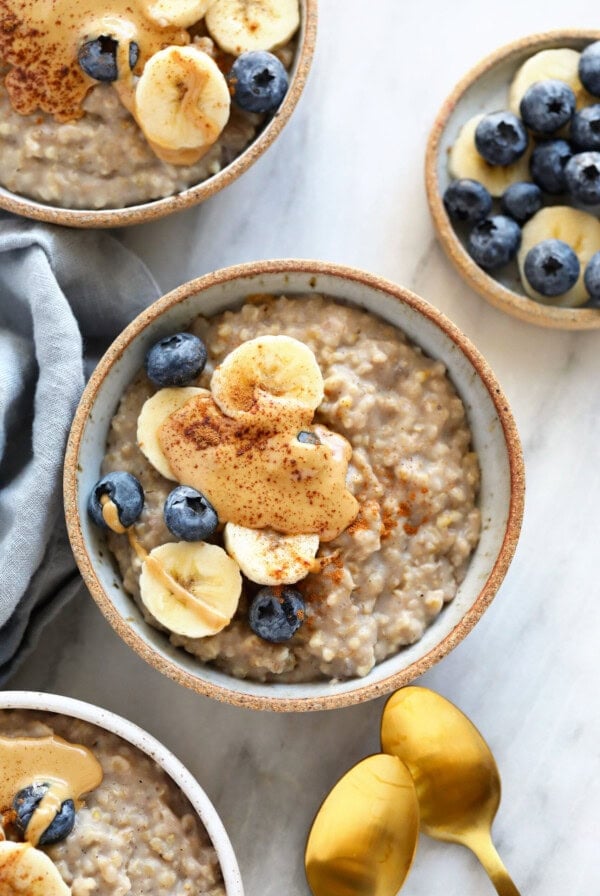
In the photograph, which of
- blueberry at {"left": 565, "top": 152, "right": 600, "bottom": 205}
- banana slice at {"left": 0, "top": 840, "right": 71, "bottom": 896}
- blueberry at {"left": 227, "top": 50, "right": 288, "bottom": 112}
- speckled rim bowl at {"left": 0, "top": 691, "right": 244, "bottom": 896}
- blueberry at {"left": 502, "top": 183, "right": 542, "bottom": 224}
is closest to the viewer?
banana slice at {"left": 0, "top": 840, "right": 71, "bottom": 896}

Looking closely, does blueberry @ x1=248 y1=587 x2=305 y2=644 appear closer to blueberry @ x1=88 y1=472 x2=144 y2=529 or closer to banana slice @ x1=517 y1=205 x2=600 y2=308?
blueberry @ x1=88 y1=472 x2=144 y2=529

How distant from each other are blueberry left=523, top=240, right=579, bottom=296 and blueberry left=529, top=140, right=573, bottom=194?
0.55 feet

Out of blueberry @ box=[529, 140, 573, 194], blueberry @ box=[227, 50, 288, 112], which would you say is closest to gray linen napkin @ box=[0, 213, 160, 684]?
blueberry @ box=[227, 50, 288, 112]

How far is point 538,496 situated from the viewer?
2680mm

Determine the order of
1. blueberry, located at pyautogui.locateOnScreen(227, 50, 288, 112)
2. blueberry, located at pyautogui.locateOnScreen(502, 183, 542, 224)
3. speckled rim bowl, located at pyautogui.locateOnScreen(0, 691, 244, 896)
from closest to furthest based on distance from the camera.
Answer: speckled rim bowl, located at pyautogui.locateOnScreen(0, 691, 244, 896), blueberry, located at pyautogui.locateOnScreen(227, 50, 288, 112), blueberry, located at pyautogui.locateOnScreen(502, 183, 542, 224)

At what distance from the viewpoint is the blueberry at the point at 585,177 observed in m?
2.47

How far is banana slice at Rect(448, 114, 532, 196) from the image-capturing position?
103 inches

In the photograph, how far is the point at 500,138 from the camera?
253 centimetres

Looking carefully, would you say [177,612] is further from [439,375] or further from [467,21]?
[467,21]

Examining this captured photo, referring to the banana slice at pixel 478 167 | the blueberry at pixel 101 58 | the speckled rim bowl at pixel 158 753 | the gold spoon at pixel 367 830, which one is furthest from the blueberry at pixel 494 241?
the speckled rim bowl at pixel 158 753

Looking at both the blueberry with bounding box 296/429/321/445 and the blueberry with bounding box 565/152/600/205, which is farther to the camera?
the blueberry with bounding box 565/152/600/205

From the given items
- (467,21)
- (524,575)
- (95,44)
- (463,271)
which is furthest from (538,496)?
(95,44)

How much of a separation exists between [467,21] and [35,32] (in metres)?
1.12

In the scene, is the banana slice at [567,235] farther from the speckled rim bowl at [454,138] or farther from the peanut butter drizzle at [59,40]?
the peanut butter drizzle at [59,40]
